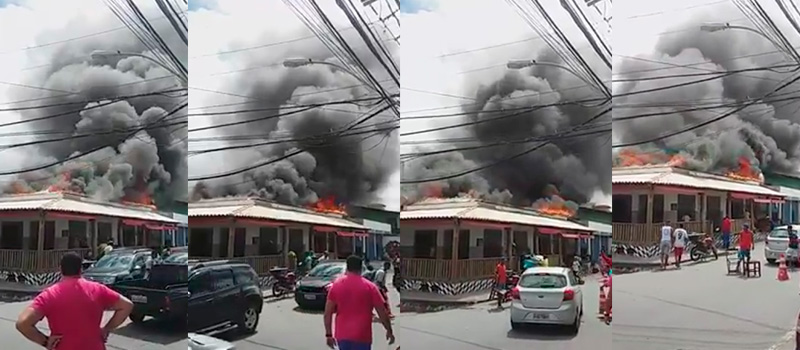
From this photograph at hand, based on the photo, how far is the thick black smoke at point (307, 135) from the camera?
6.46 meters

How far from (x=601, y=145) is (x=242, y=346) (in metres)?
3.40

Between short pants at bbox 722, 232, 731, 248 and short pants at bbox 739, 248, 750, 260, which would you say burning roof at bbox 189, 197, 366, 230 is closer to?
short pants at bbox 722, 232, 731, 248

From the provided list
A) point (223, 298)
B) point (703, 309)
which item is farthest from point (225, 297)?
point (703, 309)

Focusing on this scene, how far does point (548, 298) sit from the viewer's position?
6223 mm

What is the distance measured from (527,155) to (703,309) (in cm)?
184

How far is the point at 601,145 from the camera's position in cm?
630

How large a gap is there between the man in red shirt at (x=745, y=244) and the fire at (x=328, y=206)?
10.6 ft

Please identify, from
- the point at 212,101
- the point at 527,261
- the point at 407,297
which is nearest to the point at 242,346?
the point at 407,297

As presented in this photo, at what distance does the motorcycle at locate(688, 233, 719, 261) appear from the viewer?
6.11 m

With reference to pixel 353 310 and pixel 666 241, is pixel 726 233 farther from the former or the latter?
pixel 353 310

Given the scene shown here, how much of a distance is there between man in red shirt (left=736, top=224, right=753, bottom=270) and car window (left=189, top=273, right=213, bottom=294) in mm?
4301

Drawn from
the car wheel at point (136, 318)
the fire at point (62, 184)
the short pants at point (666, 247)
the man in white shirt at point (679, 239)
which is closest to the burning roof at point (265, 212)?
the car wheel at point (136, 318)

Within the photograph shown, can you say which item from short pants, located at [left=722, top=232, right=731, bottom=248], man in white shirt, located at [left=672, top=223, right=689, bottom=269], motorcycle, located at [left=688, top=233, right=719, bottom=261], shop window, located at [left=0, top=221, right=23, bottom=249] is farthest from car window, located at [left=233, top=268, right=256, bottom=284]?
short pants, located at [left=722, top=232, right=731, bottom=248]

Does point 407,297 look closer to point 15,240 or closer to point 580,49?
point 580,49
